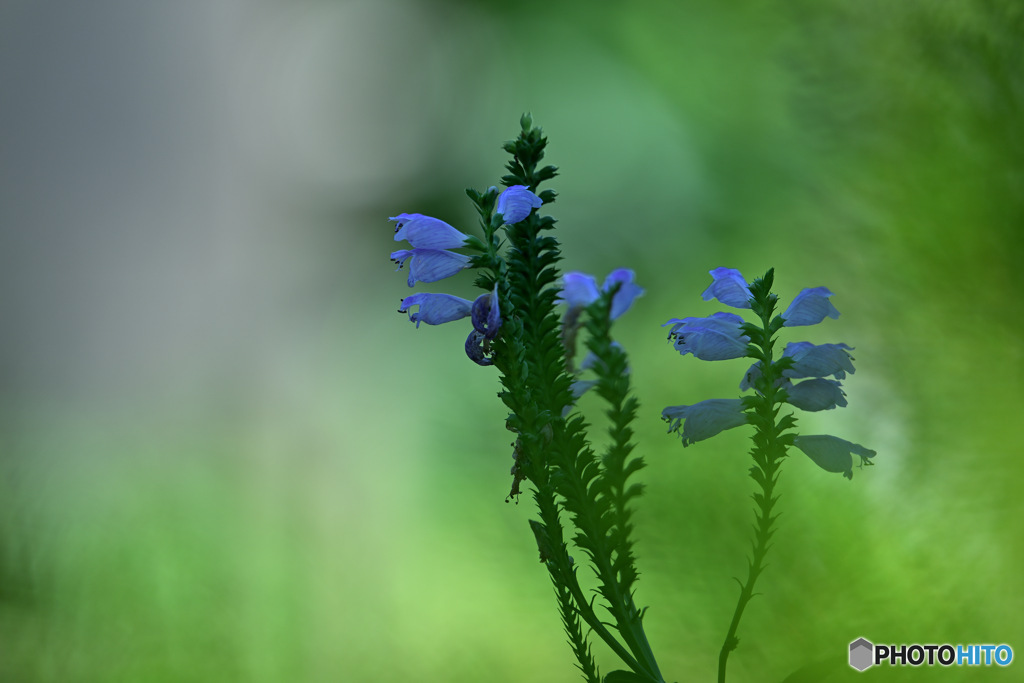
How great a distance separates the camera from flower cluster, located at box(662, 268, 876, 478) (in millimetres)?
300

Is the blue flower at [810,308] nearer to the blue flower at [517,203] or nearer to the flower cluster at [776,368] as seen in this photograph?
the flower cluster at [776,368]

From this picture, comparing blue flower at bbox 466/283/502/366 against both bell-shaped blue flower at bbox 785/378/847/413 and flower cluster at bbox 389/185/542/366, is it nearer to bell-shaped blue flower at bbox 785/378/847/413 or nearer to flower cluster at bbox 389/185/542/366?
flower cluster at bbox 389/185/542/366

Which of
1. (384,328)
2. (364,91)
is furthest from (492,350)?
(364,91)

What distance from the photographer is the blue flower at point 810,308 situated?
33 cm

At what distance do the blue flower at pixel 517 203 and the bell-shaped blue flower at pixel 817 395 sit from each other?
0.14m

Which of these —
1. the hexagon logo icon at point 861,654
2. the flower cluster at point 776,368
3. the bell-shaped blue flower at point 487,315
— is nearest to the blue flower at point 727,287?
the flower cluster at point 776,368

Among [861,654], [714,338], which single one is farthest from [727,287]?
[861,654]

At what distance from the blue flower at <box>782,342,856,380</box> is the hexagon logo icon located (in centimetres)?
22

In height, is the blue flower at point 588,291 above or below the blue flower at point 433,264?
above

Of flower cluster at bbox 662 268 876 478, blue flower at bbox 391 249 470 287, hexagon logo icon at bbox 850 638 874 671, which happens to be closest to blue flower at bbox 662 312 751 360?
flower cluster at bbox 662 268 876 478

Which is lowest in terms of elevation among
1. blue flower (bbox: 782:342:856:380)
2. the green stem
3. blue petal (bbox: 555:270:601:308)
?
the green stem

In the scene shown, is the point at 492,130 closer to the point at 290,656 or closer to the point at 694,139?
the point at 694,139

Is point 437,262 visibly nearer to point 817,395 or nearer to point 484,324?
point 484,324

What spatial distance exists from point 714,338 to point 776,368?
0.03 metres
